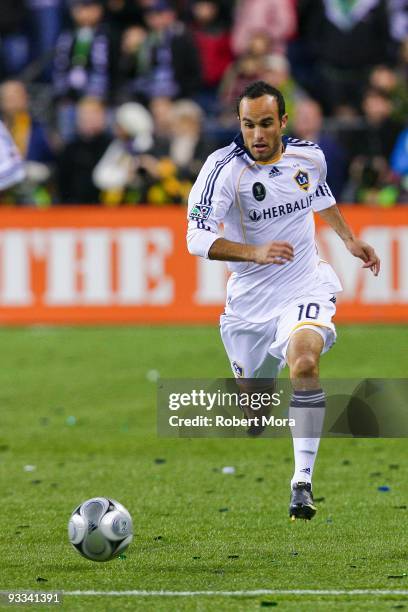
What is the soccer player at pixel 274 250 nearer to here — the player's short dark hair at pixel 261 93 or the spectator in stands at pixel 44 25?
the player's short dark hair at pixel 261 93

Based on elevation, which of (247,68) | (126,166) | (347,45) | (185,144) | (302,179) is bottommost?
(126,166)

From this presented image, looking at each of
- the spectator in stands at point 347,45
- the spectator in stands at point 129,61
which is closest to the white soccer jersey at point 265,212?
the spectator in stands at point 129,61

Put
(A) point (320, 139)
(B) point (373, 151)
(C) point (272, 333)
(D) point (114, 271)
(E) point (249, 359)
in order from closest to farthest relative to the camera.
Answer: (C) point (272, 333), (E) point (249, 359), (D) point (114, 271), (A) point (320, 139), (B) point (373, 151)

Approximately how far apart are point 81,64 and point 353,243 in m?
11.2

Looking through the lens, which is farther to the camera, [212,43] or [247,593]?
[212,43]

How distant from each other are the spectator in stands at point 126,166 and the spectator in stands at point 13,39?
307 centimetres

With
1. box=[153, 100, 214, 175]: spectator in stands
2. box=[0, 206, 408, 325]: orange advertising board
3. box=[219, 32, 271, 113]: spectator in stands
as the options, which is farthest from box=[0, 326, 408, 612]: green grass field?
box=[219, 32, 271, 113]: spectator in stands

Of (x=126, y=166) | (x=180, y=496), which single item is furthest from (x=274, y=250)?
(x=126, y=166)

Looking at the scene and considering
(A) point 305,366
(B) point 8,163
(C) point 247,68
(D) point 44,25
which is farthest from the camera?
(D) point 44,25

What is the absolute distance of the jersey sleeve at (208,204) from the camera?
7.64m

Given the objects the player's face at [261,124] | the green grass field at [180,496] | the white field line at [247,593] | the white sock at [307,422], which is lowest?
the green grass field at [180,496]

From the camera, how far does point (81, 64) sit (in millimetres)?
18812

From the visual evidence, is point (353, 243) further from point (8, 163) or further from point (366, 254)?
point (8, 163)

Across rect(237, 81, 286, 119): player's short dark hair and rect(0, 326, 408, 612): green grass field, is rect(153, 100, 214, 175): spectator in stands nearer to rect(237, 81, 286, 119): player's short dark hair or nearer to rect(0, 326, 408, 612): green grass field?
rect(0, 326, 408, 612): green grass field
